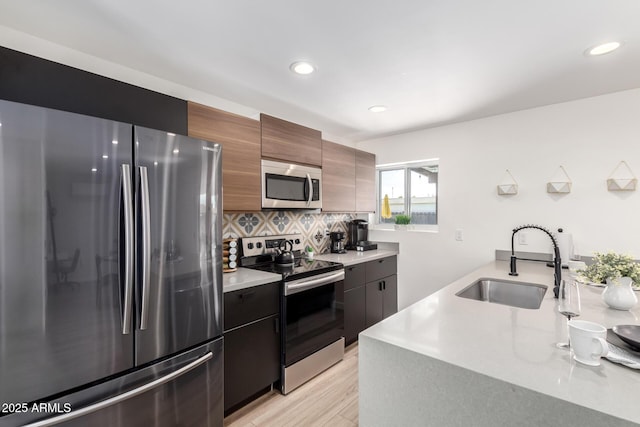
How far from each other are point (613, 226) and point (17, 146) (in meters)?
3.74

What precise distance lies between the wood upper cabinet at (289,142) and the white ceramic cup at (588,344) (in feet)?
6.99

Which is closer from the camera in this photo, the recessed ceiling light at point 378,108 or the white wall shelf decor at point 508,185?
the recessed ceiling light at point 378,108

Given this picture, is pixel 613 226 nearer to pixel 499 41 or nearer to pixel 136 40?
pixel 499 41

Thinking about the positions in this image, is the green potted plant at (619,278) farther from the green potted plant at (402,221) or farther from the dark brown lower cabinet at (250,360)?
the green potted plant at (402,221)

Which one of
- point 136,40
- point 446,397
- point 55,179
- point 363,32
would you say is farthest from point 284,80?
point 446,397

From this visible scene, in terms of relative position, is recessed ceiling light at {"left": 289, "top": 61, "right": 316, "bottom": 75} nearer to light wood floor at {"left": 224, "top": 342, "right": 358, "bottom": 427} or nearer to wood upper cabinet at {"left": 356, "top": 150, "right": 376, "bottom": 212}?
wood upper cabinet at {"left": 356, "top": 150, "right": 376, "bottom": 212}

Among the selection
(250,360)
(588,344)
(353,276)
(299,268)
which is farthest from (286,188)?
(588,344)

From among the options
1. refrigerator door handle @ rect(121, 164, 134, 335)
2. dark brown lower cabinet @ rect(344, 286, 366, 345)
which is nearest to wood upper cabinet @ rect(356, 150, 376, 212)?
dark brown lower cabinet @ rect(344, 286, 366, 345)

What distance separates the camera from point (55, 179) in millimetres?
1081

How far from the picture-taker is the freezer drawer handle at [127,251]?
1239 millimetres

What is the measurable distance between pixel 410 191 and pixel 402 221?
0.40m

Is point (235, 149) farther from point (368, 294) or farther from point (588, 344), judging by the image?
point (588, 344)

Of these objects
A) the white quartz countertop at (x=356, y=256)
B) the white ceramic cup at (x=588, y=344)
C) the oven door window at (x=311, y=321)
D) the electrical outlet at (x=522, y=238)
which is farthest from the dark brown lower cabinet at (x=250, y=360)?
the electrical outlet at (x=522, y=238)

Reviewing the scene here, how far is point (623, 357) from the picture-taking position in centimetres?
87
